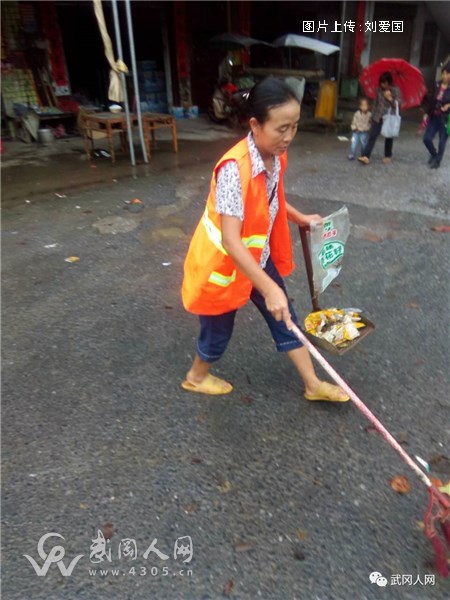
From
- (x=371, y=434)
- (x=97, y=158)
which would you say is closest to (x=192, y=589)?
(x=371, y=434)

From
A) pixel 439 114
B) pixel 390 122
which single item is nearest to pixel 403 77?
pixel 390 122

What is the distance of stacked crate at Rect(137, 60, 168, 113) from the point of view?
1233 cm

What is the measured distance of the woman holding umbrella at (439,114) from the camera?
23.0 ft

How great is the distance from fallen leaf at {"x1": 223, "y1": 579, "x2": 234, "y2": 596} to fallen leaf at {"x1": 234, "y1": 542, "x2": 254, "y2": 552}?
13 centimetres

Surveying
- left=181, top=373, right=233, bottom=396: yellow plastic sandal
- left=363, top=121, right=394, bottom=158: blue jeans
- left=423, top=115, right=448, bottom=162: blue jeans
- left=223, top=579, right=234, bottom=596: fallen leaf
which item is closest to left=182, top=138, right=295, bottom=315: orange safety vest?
left=181, top=373, right=233, bottom=396: yellow plastic sandal

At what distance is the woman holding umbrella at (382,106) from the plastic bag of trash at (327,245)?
5.92 meters

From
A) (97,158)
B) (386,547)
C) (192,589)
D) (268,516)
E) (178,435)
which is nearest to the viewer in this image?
(192,589)

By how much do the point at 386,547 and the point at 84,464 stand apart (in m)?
1.43

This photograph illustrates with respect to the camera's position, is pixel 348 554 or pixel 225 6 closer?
pixel 348 554

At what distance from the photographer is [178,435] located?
257cm

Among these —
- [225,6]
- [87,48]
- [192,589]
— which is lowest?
[192,589]

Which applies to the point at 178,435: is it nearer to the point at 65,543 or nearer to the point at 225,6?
the point at 65,543

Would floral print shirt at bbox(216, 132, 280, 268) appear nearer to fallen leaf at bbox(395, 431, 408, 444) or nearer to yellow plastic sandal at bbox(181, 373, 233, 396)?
yellow plastic sandal at bbox(181, 373, 233, 396)

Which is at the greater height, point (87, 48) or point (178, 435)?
point (87, 48)
